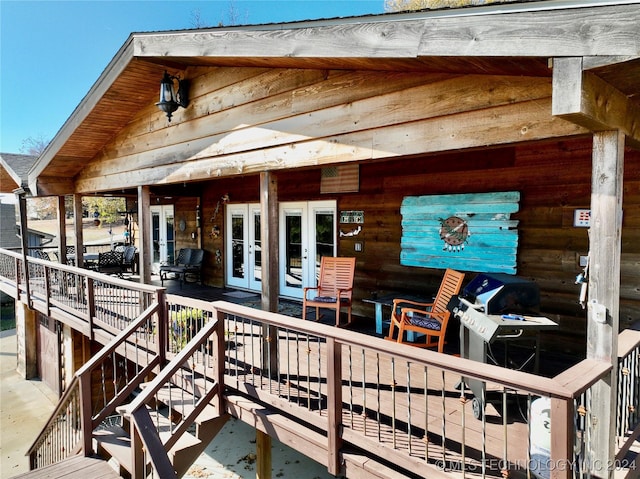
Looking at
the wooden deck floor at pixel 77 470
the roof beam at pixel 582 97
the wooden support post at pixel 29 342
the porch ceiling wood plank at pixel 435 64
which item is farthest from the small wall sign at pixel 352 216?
the wooden support post at pixel 29 342

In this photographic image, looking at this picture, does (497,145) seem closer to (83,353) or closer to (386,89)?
(386,89)

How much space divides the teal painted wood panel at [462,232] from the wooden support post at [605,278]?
8.31 feet

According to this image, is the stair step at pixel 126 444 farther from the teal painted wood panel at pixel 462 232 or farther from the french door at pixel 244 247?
the french door at pixel 244 247

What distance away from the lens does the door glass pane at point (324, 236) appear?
6.73m

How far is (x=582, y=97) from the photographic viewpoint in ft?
5.78

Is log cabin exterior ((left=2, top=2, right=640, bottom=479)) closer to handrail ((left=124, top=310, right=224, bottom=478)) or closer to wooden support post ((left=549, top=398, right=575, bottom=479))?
wooden support post ((left=549, top=398, right=575, bottom=479))

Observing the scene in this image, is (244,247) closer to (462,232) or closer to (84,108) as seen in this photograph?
(84,108)

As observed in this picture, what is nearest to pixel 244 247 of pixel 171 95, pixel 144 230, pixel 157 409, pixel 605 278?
pixel 144 230

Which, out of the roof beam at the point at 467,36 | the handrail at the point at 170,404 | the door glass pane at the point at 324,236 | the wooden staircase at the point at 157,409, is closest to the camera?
the roof beam at the point at 467,36

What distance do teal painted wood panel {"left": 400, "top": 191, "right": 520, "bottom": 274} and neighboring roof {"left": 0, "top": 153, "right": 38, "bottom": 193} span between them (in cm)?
774

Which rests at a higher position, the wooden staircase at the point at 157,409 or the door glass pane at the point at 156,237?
the door glass pane at the point at 156,237

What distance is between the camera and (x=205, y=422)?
359 centimetres

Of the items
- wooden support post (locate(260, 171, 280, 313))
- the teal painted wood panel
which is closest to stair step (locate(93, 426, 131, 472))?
wooden support post (locate(260, 171, 280, 313))

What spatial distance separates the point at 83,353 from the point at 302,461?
510 cm
